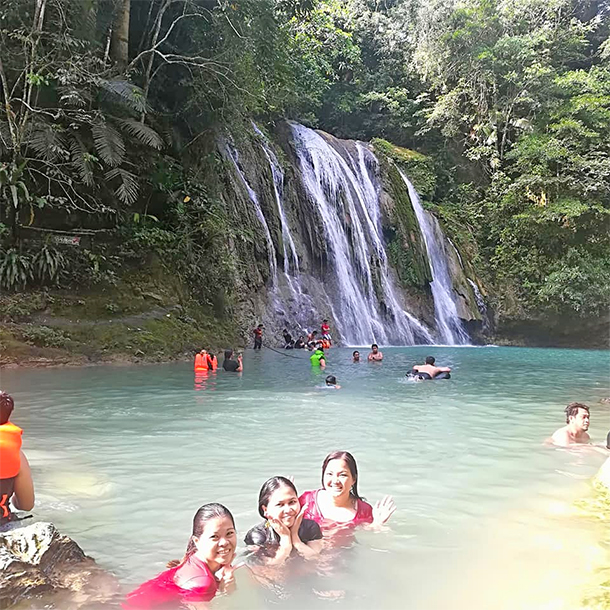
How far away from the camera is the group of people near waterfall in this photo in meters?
2.50

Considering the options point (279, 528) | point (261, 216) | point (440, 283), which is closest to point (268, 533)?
point (279, 528)

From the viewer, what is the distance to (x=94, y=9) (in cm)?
1250

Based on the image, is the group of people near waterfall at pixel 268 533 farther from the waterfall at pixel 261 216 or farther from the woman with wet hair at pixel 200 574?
the waterfall at pixel 261 216

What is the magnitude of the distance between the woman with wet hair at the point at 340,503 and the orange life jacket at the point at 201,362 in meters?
7.70

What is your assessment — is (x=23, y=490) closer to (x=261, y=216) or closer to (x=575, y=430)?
(x=575, y=430)

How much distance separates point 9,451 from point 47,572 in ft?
3.46

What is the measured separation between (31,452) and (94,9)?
11.0 meters

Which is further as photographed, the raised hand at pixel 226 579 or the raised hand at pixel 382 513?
the raised hand at pixel 382 513

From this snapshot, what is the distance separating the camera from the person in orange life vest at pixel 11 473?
329 centimetres

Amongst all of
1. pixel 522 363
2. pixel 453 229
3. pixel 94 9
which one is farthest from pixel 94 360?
pixel 453 229

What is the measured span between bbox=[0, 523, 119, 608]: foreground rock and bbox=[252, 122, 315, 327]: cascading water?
54.3 feet

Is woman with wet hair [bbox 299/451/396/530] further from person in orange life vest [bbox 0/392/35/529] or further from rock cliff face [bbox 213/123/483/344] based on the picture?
rock cliff face [bbox 213/123/483/344]

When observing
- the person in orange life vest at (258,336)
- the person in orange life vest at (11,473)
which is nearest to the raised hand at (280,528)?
the person in orange life vest at (11,473)

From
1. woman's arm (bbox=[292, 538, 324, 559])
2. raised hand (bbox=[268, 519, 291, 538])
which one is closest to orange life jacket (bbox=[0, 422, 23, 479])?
raised hand (bbox=[268, 519, 291, 538])
